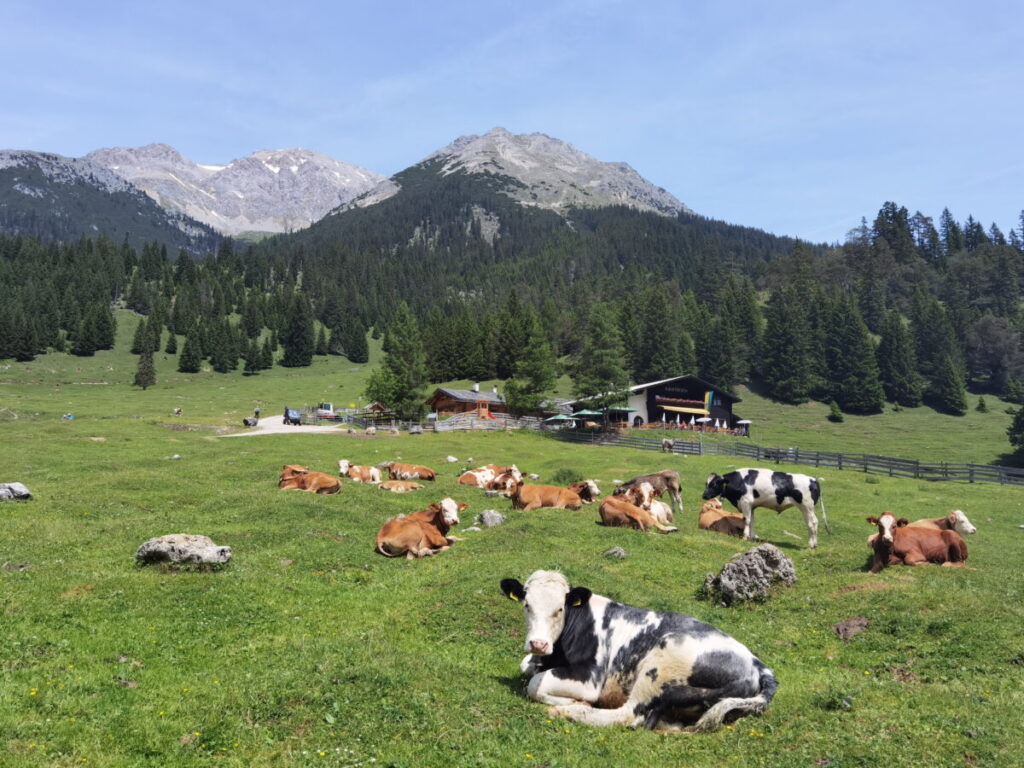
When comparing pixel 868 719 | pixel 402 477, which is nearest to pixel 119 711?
pixel 868 719

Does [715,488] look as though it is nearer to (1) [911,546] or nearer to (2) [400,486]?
(1) [911,546]

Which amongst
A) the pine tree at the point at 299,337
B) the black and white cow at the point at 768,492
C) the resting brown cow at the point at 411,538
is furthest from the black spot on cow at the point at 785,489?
the pine tree at the point at 299,337

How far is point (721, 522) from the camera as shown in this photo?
21.0m

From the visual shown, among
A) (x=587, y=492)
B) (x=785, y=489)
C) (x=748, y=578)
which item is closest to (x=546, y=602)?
(x=748, y=578)

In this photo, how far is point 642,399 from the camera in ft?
311

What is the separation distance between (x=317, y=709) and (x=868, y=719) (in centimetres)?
617

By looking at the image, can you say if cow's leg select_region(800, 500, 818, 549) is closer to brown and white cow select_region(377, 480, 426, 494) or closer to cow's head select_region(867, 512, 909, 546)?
cow's head select_region(867, 512, 909, 546)

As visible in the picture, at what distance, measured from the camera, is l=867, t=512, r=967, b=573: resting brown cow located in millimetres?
14266

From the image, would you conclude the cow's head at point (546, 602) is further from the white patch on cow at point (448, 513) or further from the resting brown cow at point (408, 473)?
the resting brown cow at point (408, 473)

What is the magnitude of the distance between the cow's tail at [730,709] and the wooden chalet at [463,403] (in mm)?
74273

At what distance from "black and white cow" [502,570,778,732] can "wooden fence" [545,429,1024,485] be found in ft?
147

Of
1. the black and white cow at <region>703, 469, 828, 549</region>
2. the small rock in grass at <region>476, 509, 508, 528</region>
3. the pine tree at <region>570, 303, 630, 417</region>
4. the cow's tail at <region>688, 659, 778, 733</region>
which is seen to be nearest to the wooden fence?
the pine tree at <region>570, 303, 630, 417</region>

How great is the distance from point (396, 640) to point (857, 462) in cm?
4815

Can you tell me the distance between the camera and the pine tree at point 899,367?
12362 centimetres
